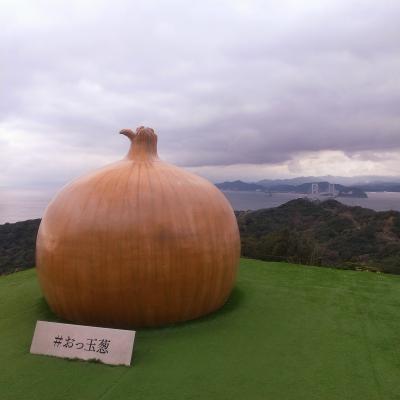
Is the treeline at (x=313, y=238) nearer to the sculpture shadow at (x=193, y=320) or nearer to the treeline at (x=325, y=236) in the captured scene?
the treeline at (x=325, y=236)

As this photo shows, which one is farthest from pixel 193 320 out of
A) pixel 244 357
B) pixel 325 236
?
pixel 325 236

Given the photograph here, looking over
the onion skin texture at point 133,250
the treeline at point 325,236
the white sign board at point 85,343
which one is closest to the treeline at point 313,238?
the treeline at point 325,236

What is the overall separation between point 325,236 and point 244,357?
29873mm

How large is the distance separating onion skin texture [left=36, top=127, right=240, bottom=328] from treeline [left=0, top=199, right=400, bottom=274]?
38.1 feet

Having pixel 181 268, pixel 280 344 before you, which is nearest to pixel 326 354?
pixel 280 344

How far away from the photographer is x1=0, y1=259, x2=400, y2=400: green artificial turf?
6281 millimetres

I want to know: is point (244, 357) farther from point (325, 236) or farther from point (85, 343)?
point (325, 236)

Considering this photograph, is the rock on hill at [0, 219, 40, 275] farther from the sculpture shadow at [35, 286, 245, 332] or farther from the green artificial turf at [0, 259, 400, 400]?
the green artificial turf at [0, 259, 400, 400]

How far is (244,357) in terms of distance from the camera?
7.38m

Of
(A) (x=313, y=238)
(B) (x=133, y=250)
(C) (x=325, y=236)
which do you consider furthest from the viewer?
(C) (x=325, y=236)

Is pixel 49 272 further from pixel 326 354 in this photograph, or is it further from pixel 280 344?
pixel 326 354

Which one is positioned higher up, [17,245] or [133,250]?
[133,250]

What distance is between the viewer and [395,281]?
44.9 ft

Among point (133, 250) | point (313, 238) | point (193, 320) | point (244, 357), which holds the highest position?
point (133, 250)
